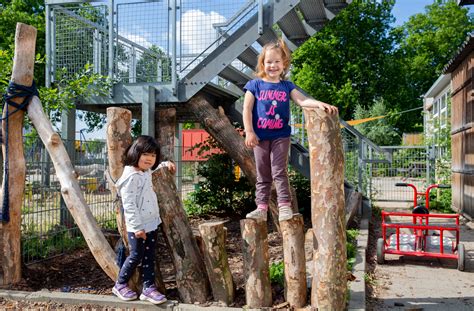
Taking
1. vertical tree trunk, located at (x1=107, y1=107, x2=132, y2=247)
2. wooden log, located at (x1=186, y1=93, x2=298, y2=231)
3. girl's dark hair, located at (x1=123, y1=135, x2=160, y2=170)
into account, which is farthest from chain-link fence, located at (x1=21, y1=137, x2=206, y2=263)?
girl's dark hair, located at (x1=123, y1=135, x2=160, y2=170)

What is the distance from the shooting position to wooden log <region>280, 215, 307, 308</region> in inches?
148

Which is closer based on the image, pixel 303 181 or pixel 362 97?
pixel 303 181

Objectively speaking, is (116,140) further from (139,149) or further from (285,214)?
(285,214)

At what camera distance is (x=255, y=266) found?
3801 millimetres

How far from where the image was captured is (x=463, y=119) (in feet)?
34.8

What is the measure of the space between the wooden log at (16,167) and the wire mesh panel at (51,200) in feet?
2.46

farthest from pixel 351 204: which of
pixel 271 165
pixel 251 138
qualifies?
pixel 251 138

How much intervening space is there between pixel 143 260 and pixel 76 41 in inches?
199

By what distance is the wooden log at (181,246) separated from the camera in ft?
13.3

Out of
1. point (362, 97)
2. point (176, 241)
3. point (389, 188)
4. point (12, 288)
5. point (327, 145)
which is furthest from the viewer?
point (362, 97)

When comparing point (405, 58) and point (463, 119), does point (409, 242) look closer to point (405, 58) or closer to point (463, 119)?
point (463, 119)

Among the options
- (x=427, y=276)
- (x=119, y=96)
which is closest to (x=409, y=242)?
(x=427, y=276)

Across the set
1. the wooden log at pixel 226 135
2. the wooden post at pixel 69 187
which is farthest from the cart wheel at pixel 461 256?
the wooden post at pixel 69 187

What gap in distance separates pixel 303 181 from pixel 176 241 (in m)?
5.85
